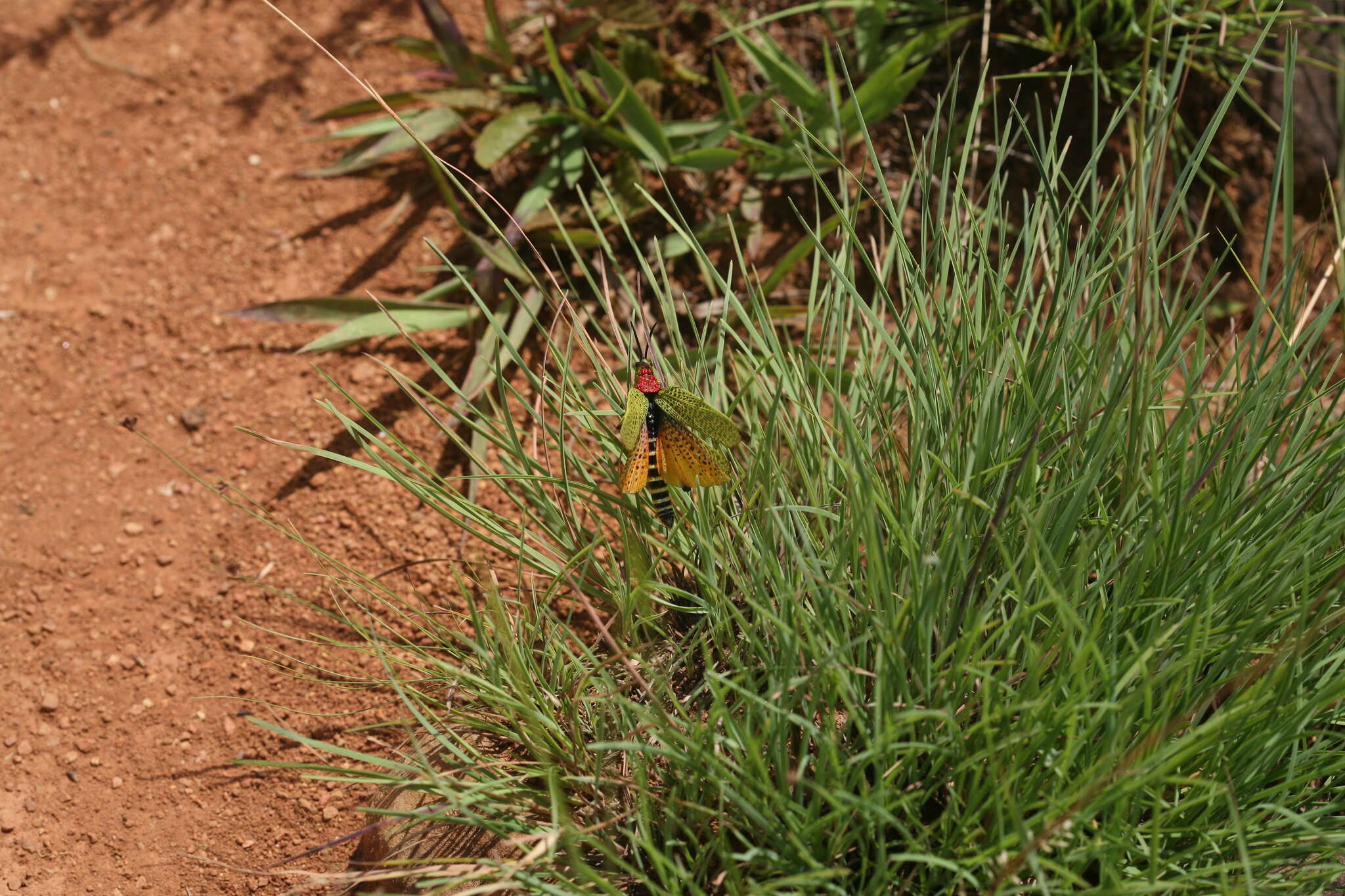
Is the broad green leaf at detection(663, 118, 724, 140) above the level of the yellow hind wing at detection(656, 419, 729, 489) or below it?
above

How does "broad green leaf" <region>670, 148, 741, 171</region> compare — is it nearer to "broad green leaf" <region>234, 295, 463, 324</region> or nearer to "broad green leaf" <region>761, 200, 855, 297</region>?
"broad green leaf" <region>761, 200, 855, 297</region>

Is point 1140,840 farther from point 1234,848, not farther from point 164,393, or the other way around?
point 164,393

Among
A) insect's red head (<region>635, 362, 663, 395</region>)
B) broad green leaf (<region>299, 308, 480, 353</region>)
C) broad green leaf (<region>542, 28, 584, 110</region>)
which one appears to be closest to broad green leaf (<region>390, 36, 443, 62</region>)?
broad green leaf (<region>542, 28, 584, 110</region>)

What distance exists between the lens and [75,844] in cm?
158

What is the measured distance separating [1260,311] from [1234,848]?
2.47 feet

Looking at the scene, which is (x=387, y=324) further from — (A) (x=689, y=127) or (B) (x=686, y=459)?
(B) (x=686, y=459)

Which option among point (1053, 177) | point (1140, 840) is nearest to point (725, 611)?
point (1140, 840)

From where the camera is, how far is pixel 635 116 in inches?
87.3

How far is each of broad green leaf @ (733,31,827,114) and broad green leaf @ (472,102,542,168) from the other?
0.53 meters

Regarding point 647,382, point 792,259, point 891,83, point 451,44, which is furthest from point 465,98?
point 647,382

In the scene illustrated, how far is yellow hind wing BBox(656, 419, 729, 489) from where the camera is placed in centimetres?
128

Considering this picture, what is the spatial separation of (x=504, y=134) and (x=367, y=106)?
16.7 inches

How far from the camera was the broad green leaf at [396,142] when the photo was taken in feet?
7.72

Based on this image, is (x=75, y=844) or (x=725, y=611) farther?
(x=75, y=844)
